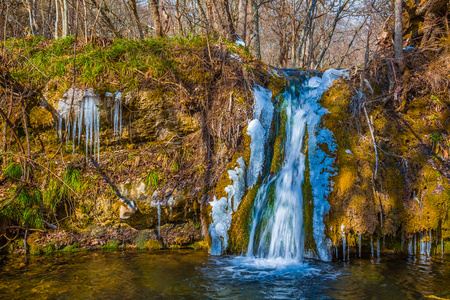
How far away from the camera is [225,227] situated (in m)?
4.37

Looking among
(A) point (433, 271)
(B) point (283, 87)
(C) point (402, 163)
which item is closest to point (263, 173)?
(B) point (283, 87)

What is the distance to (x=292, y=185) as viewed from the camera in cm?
450

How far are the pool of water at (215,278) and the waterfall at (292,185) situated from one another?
25cm

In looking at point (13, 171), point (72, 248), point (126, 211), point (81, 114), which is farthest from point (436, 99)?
point (13, 171)

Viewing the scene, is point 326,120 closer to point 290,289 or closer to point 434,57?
point 434,57

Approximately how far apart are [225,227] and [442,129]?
12.7 feet

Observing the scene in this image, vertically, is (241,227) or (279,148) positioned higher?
(279,148)

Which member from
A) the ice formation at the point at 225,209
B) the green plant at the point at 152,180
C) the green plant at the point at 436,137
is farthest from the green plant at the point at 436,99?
the green plant at the point at 152,180

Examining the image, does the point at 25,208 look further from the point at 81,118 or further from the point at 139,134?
the point at 139,134

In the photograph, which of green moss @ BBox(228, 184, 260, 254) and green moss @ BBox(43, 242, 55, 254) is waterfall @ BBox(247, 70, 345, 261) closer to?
green moss @ BBox(228, 184, 260, 254)

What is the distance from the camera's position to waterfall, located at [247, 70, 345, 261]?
13.4 ft

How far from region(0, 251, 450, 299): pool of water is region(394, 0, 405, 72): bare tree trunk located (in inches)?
127

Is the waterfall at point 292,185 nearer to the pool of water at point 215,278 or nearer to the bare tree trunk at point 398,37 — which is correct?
the pool of water at point 215,278

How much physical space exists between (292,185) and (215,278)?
184 centimetres
